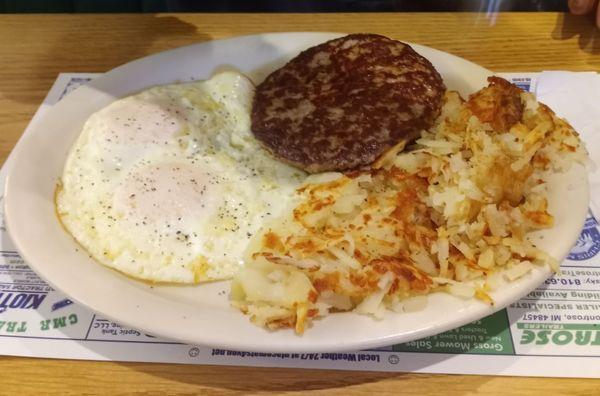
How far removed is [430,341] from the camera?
54.9 inches

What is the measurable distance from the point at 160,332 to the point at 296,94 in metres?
1.02

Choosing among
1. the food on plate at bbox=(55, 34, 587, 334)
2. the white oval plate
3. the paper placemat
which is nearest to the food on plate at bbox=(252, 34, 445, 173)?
the food on plate at bbox=(55, 34, 587, 334)

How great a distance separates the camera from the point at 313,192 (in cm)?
169

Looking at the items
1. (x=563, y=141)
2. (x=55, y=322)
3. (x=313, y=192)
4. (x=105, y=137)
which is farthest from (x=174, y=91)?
(x=563, y=141)

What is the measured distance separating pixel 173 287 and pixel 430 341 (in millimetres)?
709

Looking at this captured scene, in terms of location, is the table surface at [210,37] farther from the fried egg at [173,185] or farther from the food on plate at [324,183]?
the food on plate at [324,183]

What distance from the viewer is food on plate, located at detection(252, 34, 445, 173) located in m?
1.75

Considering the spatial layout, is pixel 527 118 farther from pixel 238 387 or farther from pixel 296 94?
pixel 238 387

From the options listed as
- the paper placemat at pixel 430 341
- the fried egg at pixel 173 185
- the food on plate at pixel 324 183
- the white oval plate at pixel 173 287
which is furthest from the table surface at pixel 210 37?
the paper placemat at pixel 430 341

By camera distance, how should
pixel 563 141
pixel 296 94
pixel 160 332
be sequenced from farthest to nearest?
pixel 296 94 < pixel 563 141 < pixel 160 332

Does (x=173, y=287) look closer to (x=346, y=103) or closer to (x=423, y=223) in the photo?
(x=423, y=223)

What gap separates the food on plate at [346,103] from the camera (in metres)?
1.75

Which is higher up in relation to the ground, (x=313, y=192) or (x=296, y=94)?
(x=296, y=94)

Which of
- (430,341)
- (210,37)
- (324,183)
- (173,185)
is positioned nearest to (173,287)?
(173,185)
